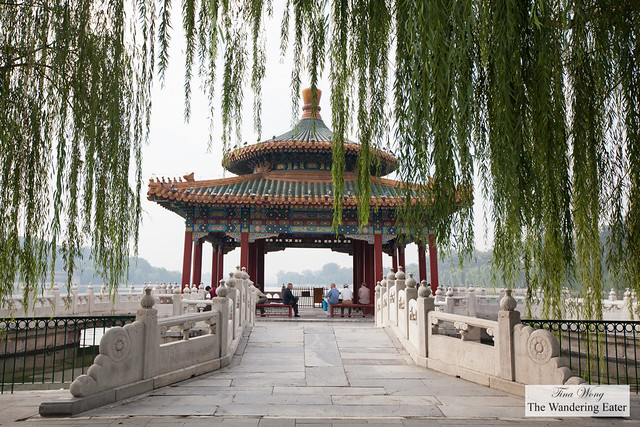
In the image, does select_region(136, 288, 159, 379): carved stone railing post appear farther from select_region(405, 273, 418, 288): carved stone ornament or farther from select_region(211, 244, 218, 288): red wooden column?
select_region(211, 244, 218, 288): red wooden column

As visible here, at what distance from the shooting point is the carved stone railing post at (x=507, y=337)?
4910 millimetres

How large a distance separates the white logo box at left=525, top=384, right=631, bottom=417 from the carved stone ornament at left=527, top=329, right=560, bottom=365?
0.27 metres

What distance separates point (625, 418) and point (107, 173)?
4.42 m

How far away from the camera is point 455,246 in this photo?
8.03 ft

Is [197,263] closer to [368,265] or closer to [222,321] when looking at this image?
[368,265]

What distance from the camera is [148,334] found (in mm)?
4969

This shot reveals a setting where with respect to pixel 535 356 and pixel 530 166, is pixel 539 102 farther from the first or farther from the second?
pixel 535 356

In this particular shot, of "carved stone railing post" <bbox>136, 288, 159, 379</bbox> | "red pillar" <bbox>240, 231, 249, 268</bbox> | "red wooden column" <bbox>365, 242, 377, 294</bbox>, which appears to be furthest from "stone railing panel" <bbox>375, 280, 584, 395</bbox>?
"red wooden column" <bbox>365, 242, 377, 294</bbox>

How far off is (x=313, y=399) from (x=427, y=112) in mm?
3639

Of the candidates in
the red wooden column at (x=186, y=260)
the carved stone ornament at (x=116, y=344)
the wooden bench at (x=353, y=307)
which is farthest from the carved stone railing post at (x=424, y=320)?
the red wooden column at (x=186, y=260)

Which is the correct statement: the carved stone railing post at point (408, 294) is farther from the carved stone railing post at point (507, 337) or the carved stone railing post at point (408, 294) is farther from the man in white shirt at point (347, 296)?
the man in white shirt at point (347, 296)

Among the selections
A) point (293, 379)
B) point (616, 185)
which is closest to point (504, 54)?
point (616, 185)

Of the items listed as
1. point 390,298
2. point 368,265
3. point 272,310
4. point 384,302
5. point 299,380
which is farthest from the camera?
→ point 368,265

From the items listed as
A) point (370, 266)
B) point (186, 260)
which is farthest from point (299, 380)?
point (370, 266)
